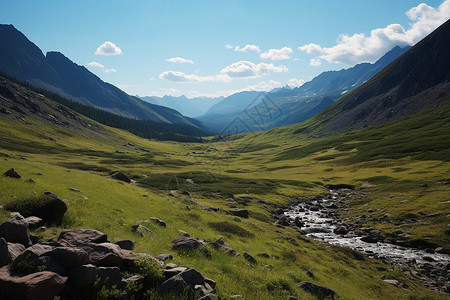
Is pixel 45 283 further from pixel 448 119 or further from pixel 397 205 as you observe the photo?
pixel 448 119

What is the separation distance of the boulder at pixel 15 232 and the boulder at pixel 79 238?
1287mm

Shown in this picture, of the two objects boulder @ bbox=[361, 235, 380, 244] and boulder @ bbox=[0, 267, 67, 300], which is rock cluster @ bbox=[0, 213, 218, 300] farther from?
boulder @ bbox=[361, 235, 380, 244]

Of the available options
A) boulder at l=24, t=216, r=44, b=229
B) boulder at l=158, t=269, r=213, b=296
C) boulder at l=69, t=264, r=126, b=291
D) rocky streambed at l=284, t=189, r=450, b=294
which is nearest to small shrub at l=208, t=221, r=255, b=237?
boulder at l=24, t=216, r=44, b=229

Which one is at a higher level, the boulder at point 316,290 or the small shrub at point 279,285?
the small shrub at point 279,285

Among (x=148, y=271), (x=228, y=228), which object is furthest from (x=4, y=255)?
(x=228, y=228)

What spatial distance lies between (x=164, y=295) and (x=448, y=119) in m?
185

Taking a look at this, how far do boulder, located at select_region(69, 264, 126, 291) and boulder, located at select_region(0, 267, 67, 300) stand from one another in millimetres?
607

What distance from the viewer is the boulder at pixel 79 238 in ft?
37.7

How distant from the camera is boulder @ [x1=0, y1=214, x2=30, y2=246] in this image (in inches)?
418

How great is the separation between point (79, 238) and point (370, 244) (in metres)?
45.8

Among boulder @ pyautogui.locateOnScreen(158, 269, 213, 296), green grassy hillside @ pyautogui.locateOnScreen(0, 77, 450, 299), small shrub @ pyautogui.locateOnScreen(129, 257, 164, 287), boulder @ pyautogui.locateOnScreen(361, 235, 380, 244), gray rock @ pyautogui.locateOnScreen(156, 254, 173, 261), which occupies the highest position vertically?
small shrub @ pyautogui.locateOnScreen(129, 257, 164, 287)

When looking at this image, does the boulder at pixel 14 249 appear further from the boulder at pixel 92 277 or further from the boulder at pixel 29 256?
the boulder at pixel 92 277

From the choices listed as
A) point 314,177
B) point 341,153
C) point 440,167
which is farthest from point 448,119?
point 314,177

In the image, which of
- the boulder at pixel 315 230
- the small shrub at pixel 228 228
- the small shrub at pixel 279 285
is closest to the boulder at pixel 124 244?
the small shrub at pixel 279 285
